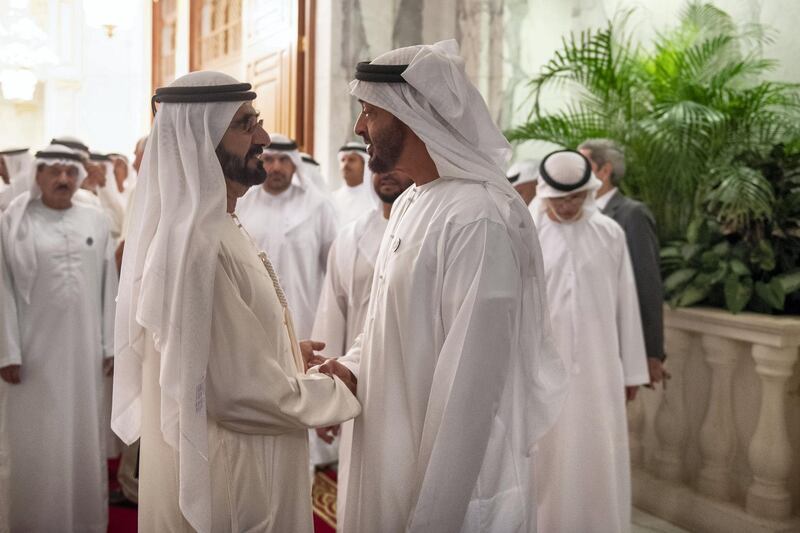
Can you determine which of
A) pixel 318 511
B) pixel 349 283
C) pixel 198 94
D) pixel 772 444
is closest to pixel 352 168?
pixel 349 283

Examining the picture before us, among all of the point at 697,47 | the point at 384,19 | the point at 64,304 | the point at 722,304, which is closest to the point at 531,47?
the point at 384,19

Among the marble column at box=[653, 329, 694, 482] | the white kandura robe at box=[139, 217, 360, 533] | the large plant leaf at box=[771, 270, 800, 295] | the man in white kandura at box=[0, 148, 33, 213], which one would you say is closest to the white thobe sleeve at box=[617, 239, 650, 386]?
the marble column at box=[653, 329, 694, 482]

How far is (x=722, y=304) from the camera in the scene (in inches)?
171

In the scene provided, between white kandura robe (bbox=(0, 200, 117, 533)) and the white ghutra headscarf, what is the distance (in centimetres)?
188

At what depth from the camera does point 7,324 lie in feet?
12.2

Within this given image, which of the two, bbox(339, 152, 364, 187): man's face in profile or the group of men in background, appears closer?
the group of men in background

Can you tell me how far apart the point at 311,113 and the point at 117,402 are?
16.1ft

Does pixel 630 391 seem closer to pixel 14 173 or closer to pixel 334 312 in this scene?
pixel 334 312

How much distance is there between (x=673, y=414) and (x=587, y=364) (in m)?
1.06

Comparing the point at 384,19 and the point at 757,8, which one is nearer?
the point at 757,8

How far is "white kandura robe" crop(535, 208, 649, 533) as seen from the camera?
3.75 m

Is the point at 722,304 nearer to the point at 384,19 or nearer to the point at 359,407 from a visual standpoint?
the point at 359,407

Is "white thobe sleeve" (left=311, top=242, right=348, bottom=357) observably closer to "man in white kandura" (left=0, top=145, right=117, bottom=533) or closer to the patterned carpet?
the patterned carpet

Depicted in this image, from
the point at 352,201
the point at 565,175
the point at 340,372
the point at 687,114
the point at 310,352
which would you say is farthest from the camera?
the point at 352,201
